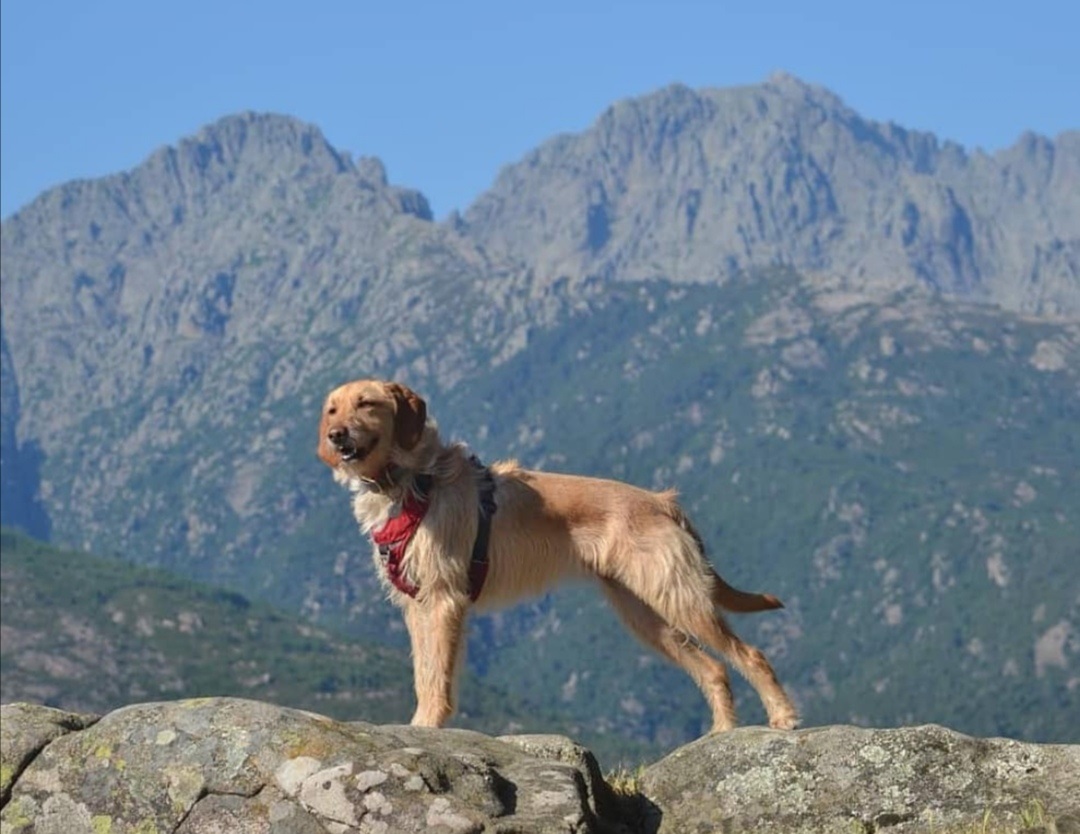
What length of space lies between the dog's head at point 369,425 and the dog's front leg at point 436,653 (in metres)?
1.20

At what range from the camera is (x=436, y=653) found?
51.4 ft

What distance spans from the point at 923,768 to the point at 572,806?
2.77 m

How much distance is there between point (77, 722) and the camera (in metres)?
12.8

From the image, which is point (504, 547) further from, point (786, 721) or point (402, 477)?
point (786, 721)

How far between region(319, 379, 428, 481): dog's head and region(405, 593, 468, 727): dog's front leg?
1205 mm

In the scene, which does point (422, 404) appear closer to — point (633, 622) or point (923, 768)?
point (633, 622)

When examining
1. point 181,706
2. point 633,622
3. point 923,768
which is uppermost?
point 633,622

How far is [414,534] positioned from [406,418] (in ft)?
3.14

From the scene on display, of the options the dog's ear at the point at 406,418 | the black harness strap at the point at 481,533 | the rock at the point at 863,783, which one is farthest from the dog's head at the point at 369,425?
the rock at the point at 863,783

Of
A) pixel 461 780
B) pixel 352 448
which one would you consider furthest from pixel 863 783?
pixel 352 448

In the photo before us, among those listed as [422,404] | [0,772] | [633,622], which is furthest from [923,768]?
[0,772]

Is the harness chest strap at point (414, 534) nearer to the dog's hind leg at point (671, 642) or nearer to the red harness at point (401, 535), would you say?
the red harness at point (401, 535)

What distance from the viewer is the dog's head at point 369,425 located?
51.0ft

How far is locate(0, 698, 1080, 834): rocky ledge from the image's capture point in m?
11.8
